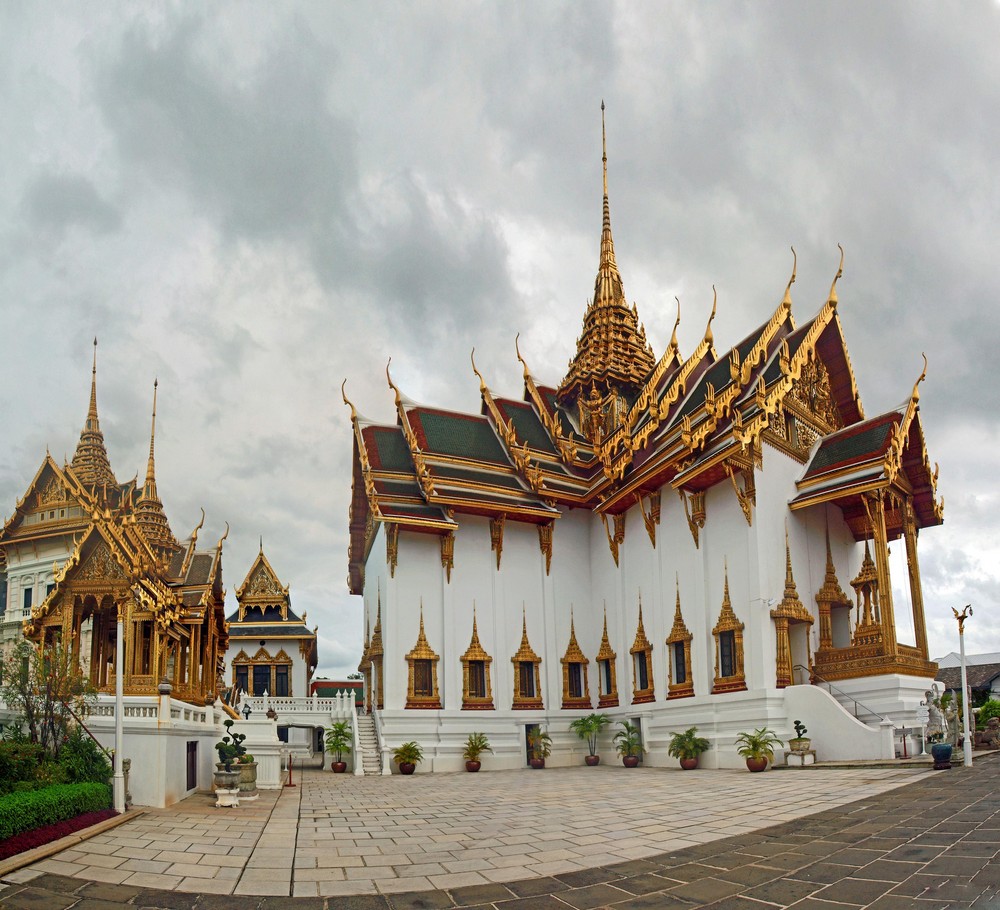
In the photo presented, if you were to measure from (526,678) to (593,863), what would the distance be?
16.1m

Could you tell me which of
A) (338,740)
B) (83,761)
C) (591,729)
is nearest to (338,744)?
(338,740)

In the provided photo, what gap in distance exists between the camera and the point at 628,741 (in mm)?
21250

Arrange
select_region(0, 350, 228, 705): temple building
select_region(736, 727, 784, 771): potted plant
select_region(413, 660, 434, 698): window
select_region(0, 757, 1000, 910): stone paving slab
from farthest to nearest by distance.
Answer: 1. select_region(413, 660, 434, 698): window
2. select_region(736, 727, 784, 771): potted plant
3. select_region(0, 350, 228, 705): temple building
4. select_region(0, 757, 1000, 910): stone paving slab

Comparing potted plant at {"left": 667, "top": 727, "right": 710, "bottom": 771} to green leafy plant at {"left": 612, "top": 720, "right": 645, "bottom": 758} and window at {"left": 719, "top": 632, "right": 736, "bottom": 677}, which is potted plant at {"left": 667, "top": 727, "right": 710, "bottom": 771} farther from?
green leafy plant at {"left": 612, "top": 720, "right": 645, "bottom": 758}

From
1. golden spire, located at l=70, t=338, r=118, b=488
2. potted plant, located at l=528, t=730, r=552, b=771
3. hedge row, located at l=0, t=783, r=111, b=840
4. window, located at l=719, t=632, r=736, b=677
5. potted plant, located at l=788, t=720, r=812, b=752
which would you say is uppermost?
golden spire, located at l=70, t=338, r=118, b=488

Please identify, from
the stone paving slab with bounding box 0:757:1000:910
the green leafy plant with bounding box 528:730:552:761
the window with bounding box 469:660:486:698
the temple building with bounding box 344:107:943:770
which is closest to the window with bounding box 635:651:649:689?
the temple building with bounding box 344:107:943:770

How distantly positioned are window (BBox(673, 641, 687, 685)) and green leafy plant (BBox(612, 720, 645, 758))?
1732mm

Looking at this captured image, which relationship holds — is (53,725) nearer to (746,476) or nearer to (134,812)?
(134,812)

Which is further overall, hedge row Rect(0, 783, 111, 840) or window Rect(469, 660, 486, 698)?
window Rect(469, 660, 486, 698)

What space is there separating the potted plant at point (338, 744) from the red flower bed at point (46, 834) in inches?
454

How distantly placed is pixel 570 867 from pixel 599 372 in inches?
912

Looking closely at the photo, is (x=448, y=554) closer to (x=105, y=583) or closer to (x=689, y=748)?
(x=689, y=748)

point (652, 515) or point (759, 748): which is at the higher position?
point (652, 515)

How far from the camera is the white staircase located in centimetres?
2084
